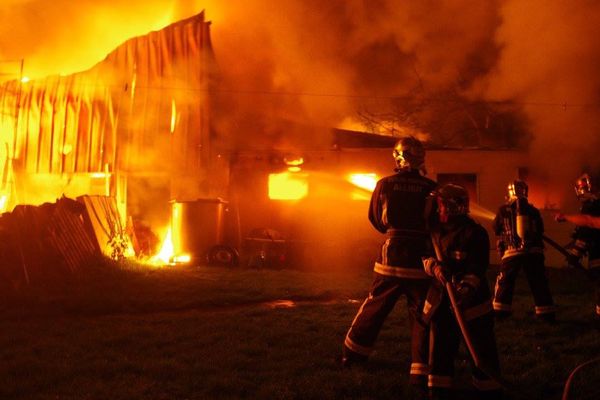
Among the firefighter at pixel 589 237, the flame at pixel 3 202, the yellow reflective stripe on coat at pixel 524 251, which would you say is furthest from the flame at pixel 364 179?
the flame at pixel 3 202

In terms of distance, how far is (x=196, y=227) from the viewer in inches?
458

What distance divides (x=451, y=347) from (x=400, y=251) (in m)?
0.80

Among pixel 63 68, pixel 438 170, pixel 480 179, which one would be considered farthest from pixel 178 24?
pixel 480 179

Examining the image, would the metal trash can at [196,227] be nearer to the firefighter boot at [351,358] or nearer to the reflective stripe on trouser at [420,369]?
the firefighter boot at [351,358]

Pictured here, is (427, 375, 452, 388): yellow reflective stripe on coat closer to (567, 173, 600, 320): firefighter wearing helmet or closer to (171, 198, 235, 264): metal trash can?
(567, 173, 600, 320): firefighter wearing helmet

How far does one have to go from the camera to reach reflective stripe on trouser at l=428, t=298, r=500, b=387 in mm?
3682

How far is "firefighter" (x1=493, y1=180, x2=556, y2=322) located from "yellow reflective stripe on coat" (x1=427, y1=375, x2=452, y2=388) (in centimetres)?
286

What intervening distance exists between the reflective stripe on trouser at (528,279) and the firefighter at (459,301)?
273 cm

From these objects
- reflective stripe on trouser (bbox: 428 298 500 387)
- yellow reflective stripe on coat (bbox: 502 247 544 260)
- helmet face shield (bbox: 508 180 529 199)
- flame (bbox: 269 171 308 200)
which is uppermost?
flame (bbox: 269 171 308 200)

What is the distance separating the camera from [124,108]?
12.6 meters

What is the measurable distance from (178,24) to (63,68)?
13.9ft

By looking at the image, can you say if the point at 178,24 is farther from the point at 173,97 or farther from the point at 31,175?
the point at 31,175

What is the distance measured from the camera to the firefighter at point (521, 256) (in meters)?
6.27

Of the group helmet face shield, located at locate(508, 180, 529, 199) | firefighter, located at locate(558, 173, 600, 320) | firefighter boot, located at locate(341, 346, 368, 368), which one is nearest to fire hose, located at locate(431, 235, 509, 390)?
firefighter boot, located at locate(341, 346, 368, 368)
